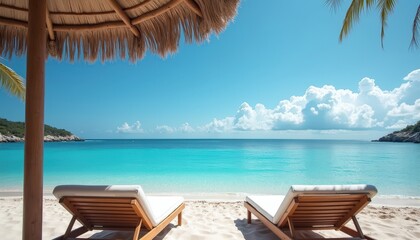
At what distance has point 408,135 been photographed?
43906 millimetres

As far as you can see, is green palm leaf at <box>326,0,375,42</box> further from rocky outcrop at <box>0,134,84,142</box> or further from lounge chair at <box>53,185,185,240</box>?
rocky outcrop at <box>0,134,84,142</box>

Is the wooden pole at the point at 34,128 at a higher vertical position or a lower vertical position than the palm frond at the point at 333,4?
lower

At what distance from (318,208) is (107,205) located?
1866 mm

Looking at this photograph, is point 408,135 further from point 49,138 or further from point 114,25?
point 49,138

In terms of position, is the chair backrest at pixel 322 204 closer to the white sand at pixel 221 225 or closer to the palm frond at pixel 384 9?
the white sand at pixel 221 225

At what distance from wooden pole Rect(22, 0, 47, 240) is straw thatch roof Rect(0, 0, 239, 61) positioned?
91 cm

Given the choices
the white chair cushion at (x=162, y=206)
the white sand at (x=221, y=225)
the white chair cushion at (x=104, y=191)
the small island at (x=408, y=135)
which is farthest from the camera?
the small island at (x=408, y=135)

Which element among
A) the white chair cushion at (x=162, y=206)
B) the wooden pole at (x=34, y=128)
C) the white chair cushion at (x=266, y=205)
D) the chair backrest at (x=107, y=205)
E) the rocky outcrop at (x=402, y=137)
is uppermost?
the wooden pole at (x=34, y=128)

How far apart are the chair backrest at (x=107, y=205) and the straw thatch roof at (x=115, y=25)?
5.24ft

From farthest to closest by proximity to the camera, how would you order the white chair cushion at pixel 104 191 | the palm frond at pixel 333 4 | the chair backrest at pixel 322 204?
1. the palm frond at pixel 333 4
2. the chair backrest at pixel 322 204
3. the white chair cushion at pixel 104 191

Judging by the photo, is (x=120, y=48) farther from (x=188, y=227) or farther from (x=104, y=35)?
(x=188, y=227)

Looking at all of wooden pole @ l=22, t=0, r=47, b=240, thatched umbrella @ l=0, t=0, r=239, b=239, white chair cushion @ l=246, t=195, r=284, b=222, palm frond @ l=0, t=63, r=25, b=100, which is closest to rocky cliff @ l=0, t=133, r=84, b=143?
palm frond @ l=0, t=63, r=25, b=100

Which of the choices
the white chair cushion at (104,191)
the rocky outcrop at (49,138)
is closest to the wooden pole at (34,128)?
the white chair cushion at (104,191)

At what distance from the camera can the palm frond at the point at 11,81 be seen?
4762 millimetres
